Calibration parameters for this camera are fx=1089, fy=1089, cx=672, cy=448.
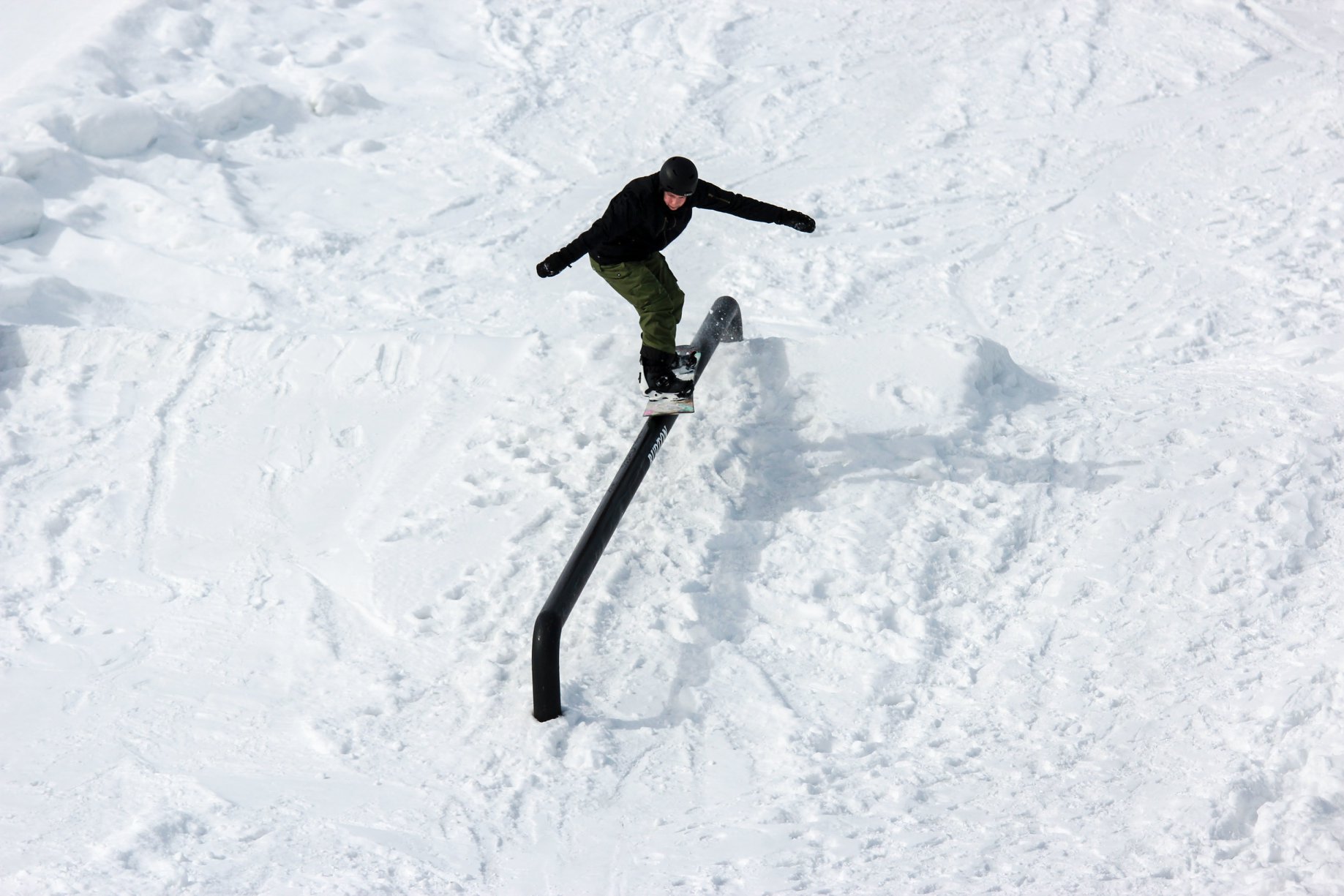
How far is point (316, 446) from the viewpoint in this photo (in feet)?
19.9

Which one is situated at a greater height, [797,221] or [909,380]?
[797,221]

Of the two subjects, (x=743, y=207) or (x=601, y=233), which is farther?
(x=743, y=207)

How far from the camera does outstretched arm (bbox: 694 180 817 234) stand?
5.50m

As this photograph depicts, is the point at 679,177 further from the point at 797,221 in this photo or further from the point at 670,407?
the point at 670,407

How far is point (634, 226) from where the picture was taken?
526 centimetres

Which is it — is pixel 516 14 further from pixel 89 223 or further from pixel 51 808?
pixel 51 808

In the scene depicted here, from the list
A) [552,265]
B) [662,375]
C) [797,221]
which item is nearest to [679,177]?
[552,265]

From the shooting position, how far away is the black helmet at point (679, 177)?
5020 mm

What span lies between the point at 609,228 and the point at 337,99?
237 inches

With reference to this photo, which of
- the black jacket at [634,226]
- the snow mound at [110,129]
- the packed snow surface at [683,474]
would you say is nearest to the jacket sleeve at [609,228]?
the black jacket at [634,226]

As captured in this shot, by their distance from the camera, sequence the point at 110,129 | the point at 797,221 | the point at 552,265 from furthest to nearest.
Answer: the point at 110,129
the point at 797,221
the point at 552,265

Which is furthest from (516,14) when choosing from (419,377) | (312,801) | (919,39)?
(312,801)

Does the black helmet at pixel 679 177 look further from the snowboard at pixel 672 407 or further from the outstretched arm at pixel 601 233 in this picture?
the snowboard at pixel 672 407

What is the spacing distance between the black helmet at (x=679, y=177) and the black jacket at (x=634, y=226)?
163 millimetres
